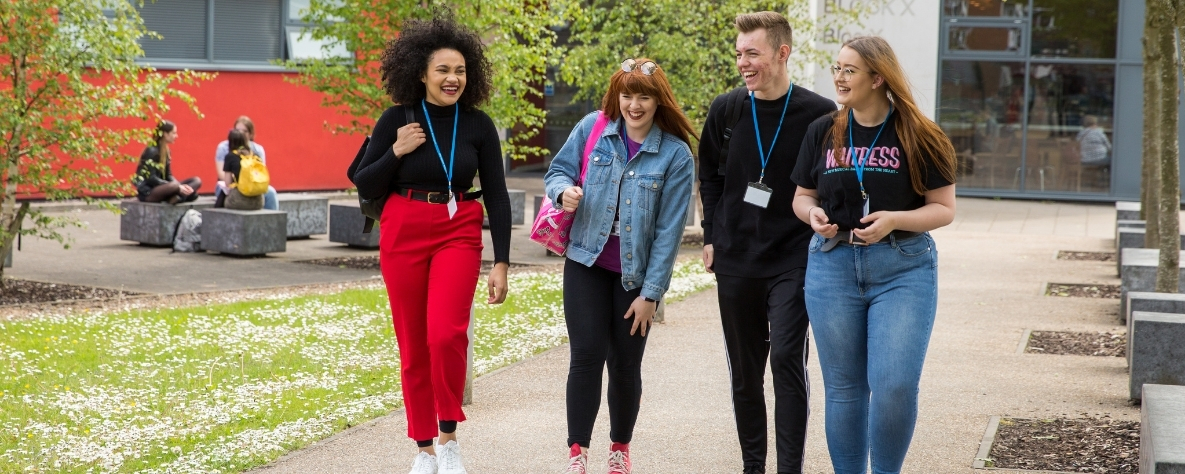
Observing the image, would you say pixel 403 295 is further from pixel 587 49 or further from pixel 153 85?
pixel 587 49

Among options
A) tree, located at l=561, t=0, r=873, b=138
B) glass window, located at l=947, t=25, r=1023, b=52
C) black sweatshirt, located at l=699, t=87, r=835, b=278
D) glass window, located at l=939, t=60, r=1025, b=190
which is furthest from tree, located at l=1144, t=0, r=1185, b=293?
glass window, located at l=939, t=60, r=1025, b=190

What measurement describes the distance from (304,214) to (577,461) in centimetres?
1194

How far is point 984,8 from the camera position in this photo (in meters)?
24.9

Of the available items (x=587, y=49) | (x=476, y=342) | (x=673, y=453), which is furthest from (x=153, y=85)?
(x=673, y=453)

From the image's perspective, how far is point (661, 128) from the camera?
195 inches

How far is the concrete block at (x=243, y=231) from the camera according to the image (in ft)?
45.5

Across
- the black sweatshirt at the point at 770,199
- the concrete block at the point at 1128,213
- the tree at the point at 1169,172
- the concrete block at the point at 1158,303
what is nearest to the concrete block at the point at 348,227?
the tree at the point at 1169,172

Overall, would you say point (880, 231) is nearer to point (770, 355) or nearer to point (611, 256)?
point (770, 355)

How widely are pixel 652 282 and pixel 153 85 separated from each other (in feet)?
25.6

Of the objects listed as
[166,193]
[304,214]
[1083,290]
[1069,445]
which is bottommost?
[1069,445]

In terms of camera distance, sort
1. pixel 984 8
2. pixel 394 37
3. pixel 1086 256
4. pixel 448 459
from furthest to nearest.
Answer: pixel 984 8 < pixel 1086 256 < pixel 394 37 < pixel 448 459

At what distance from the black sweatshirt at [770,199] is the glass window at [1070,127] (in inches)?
859

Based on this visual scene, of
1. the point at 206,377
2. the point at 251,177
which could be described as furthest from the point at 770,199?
the point at 251,177

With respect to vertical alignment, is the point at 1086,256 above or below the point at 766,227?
below
